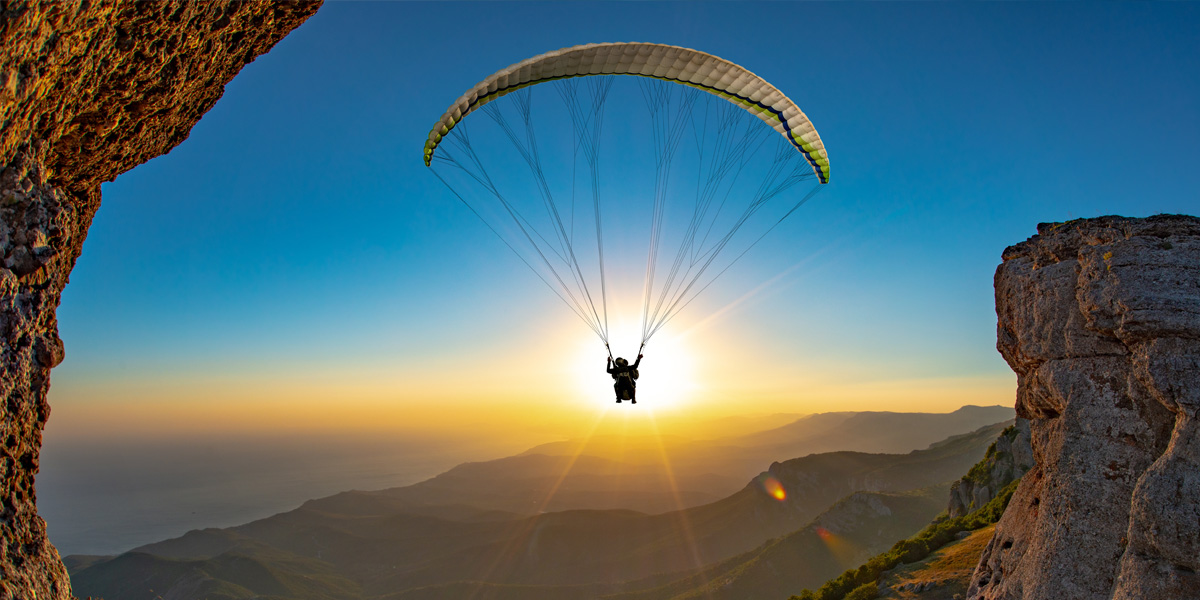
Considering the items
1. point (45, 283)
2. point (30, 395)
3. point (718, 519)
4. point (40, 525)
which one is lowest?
point (718, 519)

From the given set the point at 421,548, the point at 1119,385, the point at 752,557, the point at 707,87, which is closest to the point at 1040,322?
the point at 1119,385

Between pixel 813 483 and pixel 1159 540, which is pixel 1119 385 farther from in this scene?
pixel 813 483

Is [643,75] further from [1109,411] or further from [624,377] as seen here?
[1109,411]

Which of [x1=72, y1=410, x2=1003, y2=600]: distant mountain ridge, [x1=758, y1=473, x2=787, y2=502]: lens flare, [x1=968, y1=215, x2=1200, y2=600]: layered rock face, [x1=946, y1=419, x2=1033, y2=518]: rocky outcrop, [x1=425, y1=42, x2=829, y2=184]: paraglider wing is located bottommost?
[x1=72, y1=410, x2=1003, y2=600]: distant mountain ridge

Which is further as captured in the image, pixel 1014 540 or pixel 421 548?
pixel 421 548

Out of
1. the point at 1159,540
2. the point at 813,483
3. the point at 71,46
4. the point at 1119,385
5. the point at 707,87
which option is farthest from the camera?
the point at 813,483

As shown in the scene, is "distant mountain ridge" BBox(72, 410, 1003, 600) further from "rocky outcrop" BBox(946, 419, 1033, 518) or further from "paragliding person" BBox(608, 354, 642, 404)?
"paragliding person" BBox(608, 354, 642, 404)

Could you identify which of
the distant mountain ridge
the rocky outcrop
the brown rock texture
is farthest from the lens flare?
the brown rock texture
